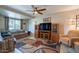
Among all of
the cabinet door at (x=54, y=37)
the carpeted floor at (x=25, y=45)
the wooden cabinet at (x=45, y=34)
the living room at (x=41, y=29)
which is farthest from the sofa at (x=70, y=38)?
the carpeted floor at (x=25, y=45)

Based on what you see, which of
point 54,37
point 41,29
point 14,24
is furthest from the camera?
point 41,29

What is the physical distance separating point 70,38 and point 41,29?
780 mm

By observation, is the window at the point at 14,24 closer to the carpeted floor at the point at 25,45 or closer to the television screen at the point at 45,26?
the carpeted floor at the point at 25,45

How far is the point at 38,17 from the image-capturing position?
7.72 ft

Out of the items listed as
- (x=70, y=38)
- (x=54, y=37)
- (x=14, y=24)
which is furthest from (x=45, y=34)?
(x=14, y=24)

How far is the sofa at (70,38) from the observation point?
231 cm

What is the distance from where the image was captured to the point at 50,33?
2391 millimetres

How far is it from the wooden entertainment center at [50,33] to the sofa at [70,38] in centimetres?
16

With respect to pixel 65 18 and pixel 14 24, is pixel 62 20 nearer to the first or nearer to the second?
pixel 65 18
